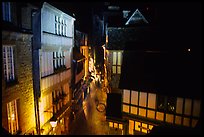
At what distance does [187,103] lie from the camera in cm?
1213

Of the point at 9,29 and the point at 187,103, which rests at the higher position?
the point at 9,29

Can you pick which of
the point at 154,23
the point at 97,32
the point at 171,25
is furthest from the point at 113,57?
the point at 97,32

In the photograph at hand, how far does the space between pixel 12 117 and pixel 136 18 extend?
1327cm

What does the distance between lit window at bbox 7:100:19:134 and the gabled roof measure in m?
12.3

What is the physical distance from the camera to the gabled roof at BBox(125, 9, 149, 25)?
16227 millimetres

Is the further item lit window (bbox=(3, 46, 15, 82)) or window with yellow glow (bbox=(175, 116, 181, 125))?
window with yellow glow (bbox=(175, 116, 181, 125))

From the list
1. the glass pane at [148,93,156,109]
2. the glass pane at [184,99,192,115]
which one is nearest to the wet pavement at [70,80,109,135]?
the glass pane at [148,93,156,109]

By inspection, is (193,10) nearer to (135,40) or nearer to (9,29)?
(135,40)

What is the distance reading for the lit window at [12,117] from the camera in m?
11.2

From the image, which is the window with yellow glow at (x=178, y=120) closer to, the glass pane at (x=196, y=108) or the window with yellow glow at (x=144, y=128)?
the glass pane at (x=196, y=108)

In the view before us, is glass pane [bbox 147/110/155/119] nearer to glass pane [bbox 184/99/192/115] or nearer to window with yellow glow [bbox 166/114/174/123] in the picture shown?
window with yellow glow [bbox 166/114/174/123]

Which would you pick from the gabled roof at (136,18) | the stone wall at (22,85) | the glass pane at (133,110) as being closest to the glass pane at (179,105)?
the glass pane at (133,110)

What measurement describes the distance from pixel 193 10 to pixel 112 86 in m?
10.0

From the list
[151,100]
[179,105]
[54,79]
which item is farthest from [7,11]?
[179,105]
